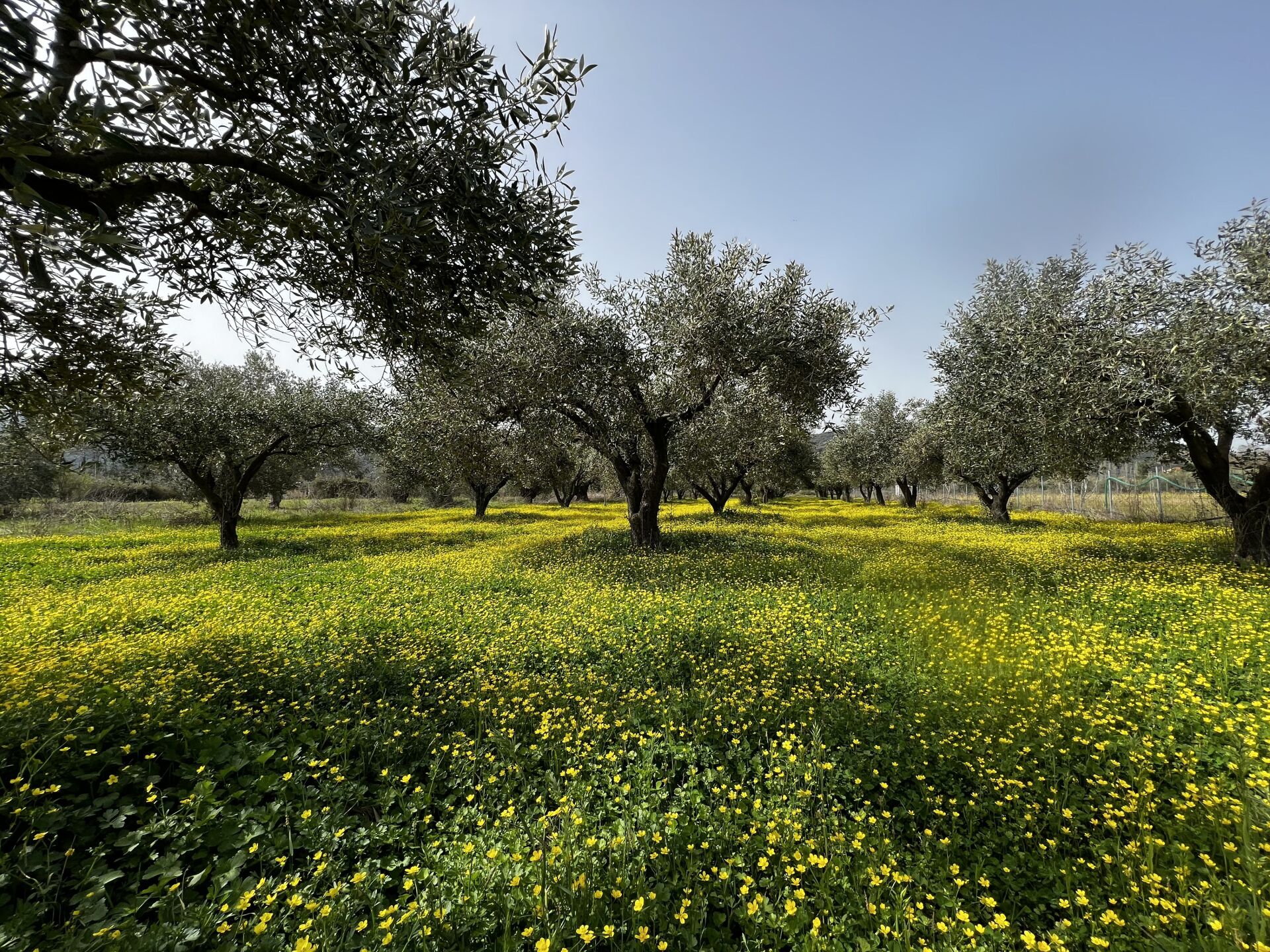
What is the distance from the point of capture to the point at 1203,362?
1066 cm

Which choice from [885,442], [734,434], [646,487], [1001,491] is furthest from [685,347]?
[885,442]

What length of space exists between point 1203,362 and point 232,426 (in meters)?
31.3

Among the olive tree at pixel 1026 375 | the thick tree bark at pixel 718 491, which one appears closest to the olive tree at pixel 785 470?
the thick tree bark at pixel 718 491

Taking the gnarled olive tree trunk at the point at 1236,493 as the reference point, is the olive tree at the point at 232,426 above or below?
above

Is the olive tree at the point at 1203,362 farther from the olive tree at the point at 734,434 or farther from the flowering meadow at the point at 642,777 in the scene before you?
the olive tree at the point at 734,434

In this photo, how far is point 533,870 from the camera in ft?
11.4

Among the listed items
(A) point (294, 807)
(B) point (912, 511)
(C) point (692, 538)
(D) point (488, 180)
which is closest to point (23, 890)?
(A) point (294, 807)

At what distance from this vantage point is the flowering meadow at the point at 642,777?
10.4ft

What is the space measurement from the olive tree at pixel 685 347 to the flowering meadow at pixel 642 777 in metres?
7.64

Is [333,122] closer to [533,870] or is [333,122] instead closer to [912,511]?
[533,870]

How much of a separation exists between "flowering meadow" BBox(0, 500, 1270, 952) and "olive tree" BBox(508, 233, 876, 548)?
25.1 ft

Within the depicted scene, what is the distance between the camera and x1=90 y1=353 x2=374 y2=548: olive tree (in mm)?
17359

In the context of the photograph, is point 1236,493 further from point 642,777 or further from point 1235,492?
point 642,777

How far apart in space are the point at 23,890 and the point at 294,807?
5.14 ft
